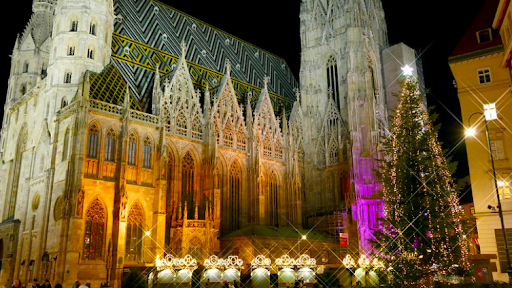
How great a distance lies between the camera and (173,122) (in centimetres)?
3666

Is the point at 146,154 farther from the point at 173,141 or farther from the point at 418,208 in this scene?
the point at 418,208

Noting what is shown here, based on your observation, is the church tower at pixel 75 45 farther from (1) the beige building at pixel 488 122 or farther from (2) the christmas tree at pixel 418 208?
(1) the beige building at pixel 488 122

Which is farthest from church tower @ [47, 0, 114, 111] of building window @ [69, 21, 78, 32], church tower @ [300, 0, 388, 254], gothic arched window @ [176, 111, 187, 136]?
church tower @ [300, 0, 388, 254]

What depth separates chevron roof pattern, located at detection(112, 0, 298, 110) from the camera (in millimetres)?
40000

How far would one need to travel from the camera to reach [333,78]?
50281 millimetres

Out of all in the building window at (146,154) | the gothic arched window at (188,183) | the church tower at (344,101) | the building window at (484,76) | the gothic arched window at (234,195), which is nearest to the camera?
the building window at (484,76)

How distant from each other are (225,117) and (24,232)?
62.9ft

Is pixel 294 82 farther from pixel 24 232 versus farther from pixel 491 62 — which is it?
pixel 24 232

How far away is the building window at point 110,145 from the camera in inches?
1245

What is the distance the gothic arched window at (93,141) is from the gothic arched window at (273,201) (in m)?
18.6

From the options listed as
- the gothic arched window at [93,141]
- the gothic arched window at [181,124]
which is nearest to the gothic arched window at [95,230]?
the gothic arched window at [93,141]

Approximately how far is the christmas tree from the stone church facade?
16279mm

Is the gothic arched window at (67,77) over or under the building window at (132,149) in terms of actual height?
over

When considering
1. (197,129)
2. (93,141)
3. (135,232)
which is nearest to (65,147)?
(93,141)
